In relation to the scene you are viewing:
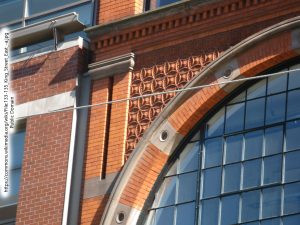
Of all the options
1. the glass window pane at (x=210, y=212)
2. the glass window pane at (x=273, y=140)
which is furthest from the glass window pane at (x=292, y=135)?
the glass window pane at (x=210, y=212)

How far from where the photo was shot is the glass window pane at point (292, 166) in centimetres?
2248

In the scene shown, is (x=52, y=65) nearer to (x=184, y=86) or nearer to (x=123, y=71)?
(x=123, y=71)

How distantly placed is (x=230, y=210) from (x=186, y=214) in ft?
3.39

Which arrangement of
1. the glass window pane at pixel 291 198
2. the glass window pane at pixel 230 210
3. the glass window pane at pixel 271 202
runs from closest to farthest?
the glass window pane at pixel 291 198, the glass window pane at pixel 271 202, the glass window pane at pixel 230 210

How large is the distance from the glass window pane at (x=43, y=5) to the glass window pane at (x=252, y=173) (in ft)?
22.5

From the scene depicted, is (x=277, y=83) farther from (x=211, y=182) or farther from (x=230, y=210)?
(x=230, y=210)

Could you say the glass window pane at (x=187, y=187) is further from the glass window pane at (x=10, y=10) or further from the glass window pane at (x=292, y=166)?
the glass window pane at (x=10, y=10)

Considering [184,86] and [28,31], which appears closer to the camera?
[184,86]

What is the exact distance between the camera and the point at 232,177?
2328cm

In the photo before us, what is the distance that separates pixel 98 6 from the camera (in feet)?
88.8

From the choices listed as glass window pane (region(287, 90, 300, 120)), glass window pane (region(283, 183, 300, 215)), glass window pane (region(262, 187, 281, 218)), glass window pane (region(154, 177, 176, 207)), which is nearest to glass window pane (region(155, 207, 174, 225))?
glass window pane (region(154, 177, 176, 207))

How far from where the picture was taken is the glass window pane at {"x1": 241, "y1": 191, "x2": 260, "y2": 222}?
22.7 metres

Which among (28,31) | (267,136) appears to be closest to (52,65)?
(28,31)

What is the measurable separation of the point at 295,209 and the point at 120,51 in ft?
18.8
